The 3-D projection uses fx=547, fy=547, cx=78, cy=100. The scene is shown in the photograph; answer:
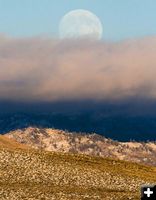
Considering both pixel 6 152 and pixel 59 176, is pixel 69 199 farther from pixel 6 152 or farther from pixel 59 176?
pixel 6 152

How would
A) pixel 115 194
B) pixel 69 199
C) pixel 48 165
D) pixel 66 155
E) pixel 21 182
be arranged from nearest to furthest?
pixel 69 199 → pixel 115 194 → pixel 21 182 → pixel 48 165 → pixel 66 155

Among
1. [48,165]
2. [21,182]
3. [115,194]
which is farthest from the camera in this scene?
[48,165]

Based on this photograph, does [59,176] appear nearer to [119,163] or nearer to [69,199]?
[69,199]

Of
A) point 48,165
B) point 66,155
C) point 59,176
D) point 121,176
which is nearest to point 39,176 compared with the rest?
point 59,176

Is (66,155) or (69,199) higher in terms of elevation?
(66,155)

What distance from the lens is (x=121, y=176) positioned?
11106cm

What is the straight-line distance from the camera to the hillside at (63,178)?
265ft

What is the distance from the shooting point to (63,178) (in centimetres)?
9850

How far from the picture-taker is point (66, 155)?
134 m

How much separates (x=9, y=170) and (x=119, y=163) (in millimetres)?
45075

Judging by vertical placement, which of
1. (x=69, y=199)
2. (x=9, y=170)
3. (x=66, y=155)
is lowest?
(x=69, y=199)

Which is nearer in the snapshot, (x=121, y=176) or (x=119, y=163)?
(x=121, y=176)

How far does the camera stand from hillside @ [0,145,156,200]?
265 feet

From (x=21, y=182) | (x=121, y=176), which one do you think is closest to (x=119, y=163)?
(x=121, y=176)
